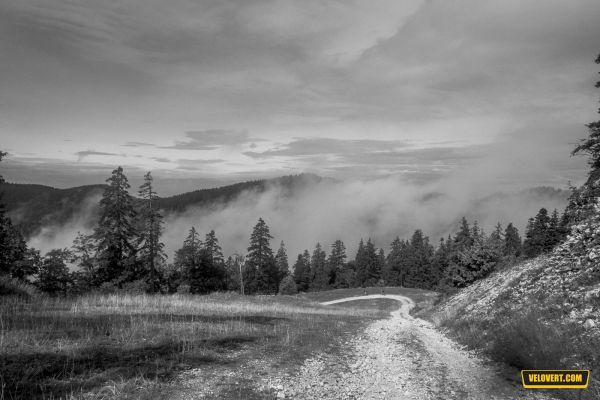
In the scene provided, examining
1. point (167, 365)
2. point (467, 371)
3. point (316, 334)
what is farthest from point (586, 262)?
point (167, 365)

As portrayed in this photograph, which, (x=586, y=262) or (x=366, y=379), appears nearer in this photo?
(x=366, y=379)

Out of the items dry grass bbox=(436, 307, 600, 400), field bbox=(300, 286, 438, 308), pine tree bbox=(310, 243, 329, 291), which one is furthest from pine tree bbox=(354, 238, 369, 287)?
dry grass bbox=(436, 307, 600, 400)

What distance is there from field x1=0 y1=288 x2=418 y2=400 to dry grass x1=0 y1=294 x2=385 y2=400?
2cm

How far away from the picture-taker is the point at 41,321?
10711mm

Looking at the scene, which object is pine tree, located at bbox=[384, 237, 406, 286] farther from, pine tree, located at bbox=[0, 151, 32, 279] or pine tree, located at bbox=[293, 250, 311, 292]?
pine tree, located at bbox=[0, 151, 32, 279]

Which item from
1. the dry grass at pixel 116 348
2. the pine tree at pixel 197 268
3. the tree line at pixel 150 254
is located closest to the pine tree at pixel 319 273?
the tree line at pixel 150 254

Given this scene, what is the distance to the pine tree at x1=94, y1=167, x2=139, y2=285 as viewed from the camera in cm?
4094

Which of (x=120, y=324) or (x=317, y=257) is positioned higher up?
(x=120, y=324)

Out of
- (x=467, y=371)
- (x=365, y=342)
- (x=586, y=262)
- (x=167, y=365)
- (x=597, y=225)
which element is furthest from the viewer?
(x=597, y=225)

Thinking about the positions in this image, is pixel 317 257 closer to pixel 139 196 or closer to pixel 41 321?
pixel 139 196

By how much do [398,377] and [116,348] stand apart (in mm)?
7078

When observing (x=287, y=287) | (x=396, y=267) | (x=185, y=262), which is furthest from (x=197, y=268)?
(x=396, y=267)

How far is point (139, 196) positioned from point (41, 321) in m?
37.7

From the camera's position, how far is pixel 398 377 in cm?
884
